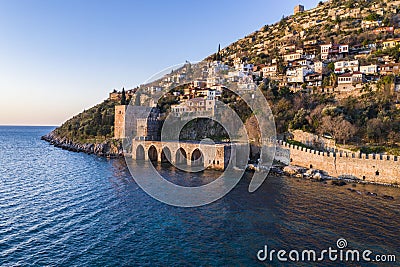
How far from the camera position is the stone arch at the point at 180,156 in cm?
3653

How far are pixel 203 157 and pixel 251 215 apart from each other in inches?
663

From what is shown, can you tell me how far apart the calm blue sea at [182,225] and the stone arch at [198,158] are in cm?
1039

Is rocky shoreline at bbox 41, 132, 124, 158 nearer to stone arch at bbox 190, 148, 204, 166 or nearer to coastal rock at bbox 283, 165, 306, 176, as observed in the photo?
stone arch at bbox 190, 148, 204, 166

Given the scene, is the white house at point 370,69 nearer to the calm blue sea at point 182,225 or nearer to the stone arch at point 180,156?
the calm blue sea at point 182,225

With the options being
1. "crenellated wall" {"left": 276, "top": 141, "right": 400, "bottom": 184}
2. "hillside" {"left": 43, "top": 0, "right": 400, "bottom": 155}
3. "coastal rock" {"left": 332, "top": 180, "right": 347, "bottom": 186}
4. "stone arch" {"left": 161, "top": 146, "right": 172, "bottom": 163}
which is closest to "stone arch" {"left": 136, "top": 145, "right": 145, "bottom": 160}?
"stone arch" {"left": 161, "top": 146, "right": 172, "bottom": 163}

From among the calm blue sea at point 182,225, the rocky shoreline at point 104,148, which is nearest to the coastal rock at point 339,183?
the calm blue sea at point 182,225

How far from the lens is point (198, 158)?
3566cm

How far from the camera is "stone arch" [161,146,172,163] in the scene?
37531 millimetres

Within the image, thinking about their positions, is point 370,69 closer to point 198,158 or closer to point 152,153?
point 198,158

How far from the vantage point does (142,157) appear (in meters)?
41.1

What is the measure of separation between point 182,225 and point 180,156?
20.8 metres

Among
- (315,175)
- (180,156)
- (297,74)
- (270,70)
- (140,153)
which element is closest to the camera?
(315,175)

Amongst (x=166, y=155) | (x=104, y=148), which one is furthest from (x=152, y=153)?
(x=104, y=148)

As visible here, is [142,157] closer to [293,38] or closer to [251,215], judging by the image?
[251,215]
